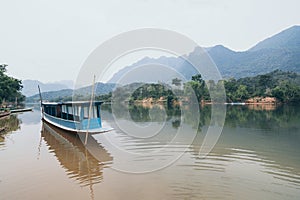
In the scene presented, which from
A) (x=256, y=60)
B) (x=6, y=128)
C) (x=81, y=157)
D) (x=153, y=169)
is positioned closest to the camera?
(x=153, y=169)

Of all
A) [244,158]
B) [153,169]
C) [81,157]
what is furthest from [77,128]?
[244,158]

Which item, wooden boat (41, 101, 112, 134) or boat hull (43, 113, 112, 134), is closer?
boat hull (43, 113, 112, 134)

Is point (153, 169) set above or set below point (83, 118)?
below

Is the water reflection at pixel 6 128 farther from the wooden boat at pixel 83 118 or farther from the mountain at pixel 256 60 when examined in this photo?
the mountain at pixel 256 60

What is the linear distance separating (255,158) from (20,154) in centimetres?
907

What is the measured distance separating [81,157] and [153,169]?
3309mm

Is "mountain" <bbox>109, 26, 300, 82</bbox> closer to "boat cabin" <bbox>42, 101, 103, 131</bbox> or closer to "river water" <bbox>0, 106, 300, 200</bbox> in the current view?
"boat cabin" <bbox>42, 101, 103, 131</bbox>

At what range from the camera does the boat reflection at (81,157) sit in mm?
7534

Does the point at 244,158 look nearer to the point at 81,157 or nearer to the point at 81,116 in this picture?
the point at 81,157

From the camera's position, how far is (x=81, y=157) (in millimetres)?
9883

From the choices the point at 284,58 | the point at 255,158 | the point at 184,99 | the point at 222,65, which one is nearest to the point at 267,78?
the point at 184,99

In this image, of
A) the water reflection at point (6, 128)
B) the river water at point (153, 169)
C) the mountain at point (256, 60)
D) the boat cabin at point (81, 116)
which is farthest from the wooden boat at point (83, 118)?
the mountain at point (256, 60)

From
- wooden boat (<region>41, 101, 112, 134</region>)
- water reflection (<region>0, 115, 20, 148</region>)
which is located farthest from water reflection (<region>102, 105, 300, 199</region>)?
water reflection (<region>0, 115, 20, 148</region>)

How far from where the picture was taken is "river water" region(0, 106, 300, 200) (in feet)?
20.0
